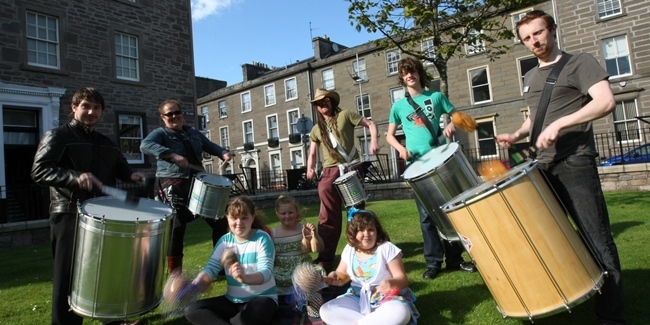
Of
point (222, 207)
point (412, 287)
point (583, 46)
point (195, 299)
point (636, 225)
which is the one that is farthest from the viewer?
point (583, 46)

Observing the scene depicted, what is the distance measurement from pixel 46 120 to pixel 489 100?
67.9ft

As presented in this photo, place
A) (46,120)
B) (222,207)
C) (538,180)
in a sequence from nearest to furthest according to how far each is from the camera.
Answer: (538,180) < (222,207) < (46,120)

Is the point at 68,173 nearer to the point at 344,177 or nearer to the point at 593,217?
the point at 344,177

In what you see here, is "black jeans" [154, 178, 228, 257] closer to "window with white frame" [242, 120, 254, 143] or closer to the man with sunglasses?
the man with sunglasses

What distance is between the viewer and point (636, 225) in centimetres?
586

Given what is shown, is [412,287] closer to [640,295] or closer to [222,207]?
[640,295]

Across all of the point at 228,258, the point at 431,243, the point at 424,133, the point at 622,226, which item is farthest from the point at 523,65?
the point at 228,258

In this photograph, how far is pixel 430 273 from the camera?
3.96 meters

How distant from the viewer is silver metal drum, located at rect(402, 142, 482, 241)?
10.0 feet

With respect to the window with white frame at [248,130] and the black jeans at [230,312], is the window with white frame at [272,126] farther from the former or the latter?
the black jeans at [230,312]

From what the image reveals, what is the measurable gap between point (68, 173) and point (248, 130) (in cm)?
3344

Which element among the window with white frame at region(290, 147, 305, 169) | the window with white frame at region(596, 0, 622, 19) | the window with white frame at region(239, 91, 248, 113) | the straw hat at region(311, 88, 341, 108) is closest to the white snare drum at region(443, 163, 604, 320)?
the straw hat at region(311, 88, 341, 108)

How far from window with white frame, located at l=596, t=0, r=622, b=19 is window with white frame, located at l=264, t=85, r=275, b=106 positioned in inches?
886

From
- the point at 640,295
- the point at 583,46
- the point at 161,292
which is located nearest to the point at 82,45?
the point at 161,292
